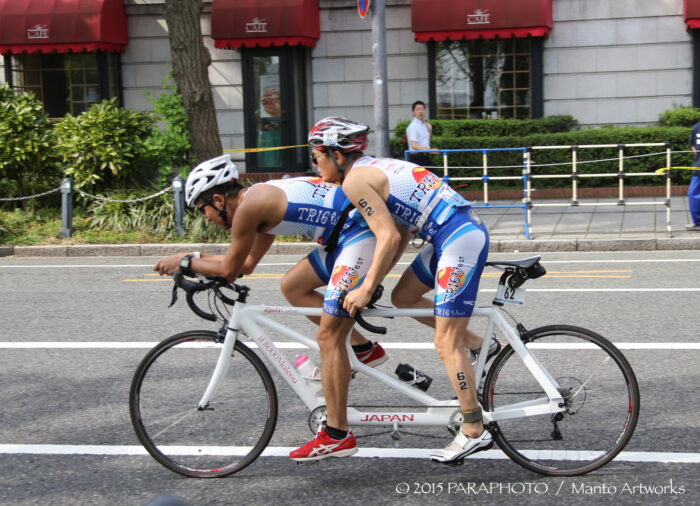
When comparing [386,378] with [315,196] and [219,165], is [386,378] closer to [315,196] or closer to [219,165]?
[315,196]

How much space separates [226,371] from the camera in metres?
4.84

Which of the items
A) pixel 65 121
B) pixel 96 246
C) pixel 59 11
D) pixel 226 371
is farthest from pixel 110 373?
pixel 59 11

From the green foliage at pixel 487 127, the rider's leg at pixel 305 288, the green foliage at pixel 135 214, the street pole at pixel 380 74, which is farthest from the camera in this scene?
the green foliage at pixel 487 127

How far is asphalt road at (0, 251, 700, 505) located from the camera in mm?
4582

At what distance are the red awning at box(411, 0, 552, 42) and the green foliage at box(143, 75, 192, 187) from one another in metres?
5.07

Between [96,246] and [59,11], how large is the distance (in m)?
7.56

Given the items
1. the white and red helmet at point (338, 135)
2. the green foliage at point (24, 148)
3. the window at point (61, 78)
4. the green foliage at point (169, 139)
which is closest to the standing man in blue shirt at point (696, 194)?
the green foliage at point (169, 139)

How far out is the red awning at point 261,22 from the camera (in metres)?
19.2

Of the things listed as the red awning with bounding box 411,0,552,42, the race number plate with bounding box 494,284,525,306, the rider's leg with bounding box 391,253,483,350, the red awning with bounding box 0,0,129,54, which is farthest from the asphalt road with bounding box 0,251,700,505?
the red awning with bounding box 0,0,129,54

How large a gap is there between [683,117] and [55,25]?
1246 cm

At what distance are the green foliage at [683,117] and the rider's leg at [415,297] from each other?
14930 mm

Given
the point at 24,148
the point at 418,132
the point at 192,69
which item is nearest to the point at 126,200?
the point at 24,148

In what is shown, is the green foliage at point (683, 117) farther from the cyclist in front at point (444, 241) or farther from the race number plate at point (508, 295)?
the cyclist in front at point (444, 241)

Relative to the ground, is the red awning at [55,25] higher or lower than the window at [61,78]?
higher
